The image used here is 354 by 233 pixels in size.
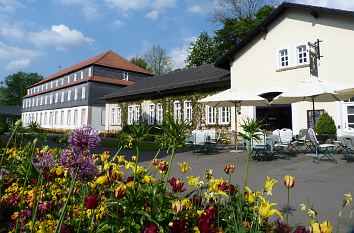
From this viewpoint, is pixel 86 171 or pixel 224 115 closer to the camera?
pixel 86 171

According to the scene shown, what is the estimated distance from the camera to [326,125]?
15.3 metres

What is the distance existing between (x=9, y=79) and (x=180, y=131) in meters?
110

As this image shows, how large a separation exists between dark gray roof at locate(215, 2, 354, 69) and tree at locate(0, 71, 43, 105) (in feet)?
304

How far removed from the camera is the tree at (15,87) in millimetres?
98000

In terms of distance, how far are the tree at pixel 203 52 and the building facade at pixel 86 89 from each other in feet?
33.9

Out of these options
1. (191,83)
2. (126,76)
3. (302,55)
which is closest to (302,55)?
(302,55)

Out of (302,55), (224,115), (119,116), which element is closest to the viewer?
(302,55)

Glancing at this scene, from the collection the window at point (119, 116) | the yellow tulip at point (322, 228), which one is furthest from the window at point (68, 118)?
the yellow tulip at point (322, 228)

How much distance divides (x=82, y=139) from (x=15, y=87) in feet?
363

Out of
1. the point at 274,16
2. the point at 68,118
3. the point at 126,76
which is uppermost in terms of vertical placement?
the point at 126,76

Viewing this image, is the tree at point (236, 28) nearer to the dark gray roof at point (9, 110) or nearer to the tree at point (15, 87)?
the dark gray roof at point (9, 110)

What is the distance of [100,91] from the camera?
43.9 m

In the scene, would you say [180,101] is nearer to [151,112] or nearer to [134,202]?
[151,112]

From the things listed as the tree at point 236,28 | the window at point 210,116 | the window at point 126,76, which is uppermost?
the tree at point 236,28
